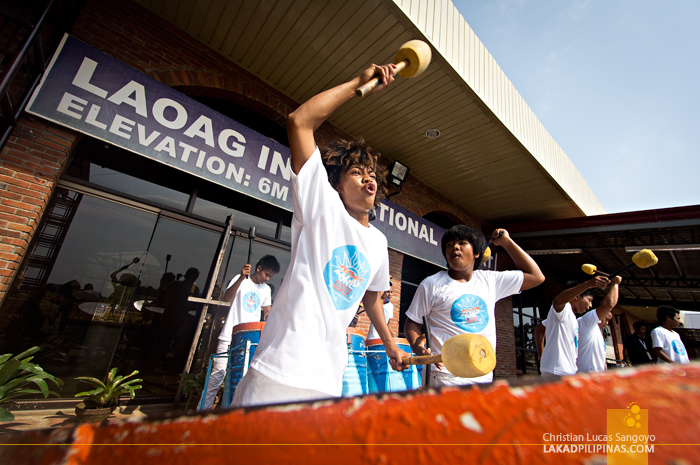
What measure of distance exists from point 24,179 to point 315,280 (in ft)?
11.4

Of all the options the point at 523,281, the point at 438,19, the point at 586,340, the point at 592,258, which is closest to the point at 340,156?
the point at 523,281

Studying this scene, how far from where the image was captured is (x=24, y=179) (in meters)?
2.98

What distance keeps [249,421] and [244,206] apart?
204 inches

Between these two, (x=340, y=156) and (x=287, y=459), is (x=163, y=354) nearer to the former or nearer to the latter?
(x=340, y=156)

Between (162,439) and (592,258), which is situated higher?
(592,258)

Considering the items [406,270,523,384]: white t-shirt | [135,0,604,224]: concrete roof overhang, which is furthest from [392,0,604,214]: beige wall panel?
[406,270,523,384]: white t-shirt

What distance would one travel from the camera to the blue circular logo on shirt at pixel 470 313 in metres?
2.27

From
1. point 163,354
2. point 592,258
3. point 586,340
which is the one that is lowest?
point 163,354

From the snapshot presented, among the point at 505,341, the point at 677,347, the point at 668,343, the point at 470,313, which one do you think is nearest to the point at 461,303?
the point at 470,313

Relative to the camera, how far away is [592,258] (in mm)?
10516

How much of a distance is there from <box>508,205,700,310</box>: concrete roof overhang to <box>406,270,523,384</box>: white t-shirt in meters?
6.40

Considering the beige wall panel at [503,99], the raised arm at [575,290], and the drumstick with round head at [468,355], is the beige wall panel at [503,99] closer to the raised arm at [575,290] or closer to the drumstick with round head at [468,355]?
the raised arm at [575,290]

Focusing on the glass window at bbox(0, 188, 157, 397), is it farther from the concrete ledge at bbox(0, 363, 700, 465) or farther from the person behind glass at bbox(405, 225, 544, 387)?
the concrete ledge at bbox(0, 363, 700, 465)

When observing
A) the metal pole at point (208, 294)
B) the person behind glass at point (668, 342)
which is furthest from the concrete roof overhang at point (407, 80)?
the person behind glass at point (668, 342)
